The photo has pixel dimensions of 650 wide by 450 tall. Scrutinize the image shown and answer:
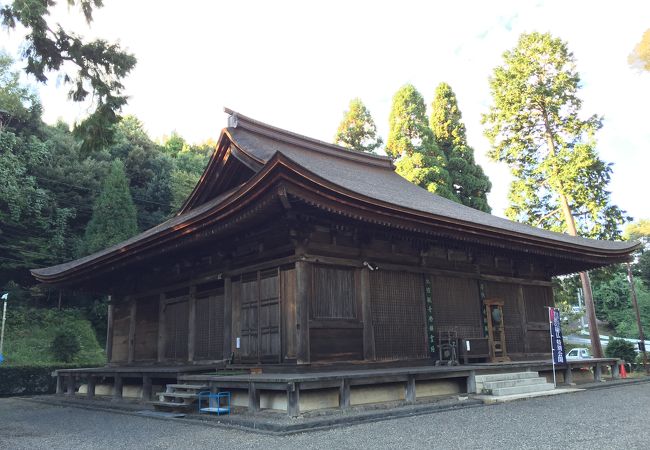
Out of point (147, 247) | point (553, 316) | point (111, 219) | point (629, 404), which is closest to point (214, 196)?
point (147, 247)

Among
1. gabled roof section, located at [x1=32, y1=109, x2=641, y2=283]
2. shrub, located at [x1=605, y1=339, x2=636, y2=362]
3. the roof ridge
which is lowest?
shrub, located at [x1=605, y1=339, x2=636, y2=362]

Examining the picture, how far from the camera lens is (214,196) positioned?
14086mm

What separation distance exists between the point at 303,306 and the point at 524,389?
5387 millimetres

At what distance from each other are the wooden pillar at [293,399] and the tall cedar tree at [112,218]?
1000 inches

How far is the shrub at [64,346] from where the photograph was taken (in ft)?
77.0

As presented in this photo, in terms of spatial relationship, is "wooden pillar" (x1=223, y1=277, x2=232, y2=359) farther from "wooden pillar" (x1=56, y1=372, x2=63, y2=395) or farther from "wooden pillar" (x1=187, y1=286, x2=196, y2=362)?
"wooden pillar" (x1=56, y1=372, x2=63, y2=395)

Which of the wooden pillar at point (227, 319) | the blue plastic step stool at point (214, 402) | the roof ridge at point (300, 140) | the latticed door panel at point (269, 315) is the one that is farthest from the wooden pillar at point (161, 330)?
the roof ridge at point (300, 140)

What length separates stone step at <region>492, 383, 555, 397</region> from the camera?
10.2 m

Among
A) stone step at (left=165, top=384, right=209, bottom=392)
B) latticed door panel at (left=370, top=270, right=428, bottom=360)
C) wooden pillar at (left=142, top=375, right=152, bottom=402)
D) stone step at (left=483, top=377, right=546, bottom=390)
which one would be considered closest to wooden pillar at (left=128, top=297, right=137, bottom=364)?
wooden pillar at (left=142, top=375, right=152, bottom=402)

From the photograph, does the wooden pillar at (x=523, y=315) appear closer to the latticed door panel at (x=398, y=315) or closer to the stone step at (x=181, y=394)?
the latticed door panel at (x=398, y=315)

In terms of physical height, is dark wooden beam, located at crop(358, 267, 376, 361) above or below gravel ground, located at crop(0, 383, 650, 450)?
above

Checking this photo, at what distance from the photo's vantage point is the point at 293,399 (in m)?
7.52

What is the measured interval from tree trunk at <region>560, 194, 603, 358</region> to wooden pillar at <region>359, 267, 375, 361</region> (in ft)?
43.7

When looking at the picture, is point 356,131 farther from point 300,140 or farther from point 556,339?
point 556,339
